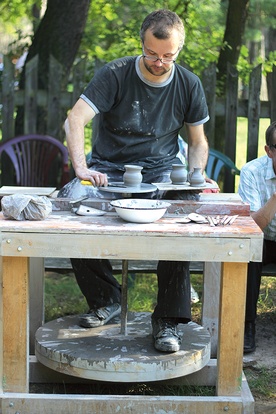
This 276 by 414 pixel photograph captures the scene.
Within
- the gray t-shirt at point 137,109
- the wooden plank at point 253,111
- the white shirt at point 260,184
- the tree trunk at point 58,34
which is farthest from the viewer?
the tree trunk at point 58,34

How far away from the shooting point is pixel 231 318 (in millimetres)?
3312

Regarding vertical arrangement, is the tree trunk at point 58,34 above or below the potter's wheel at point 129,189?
above

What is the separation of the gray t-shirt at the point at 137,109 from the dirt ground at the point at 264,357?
48.4 inches

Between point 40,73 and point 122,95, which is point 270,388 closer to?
point 122,95

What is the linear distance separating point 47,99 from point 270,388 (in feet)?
11.8

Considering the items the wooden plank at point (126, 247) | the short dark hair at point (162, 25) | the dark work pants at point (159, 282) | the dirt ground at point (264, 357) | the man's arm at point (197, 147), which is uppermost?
the short dark hair at point (162, 25)

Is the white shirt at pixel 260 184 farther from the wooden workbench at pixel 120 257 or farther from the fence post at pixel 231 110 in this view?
the fence post at pixel 231 110

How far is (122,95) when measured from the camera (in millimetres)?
4270

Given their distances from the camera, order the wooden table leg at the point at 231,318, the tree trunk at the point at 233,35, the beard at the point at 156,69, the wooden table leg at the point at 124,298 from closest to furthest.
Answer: the wooden table leg at the point at 231,318 → the wooden table leg at the point at 124,298 → the beard at the point at 156,69 → the tree trunk at the point at 233,35

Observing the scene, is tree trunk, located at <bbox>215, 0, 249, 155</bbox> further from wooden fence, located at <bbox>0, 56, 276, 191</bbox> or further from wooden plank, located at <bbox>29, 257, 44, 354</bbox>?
wooden plank, located at <bbox>29, 257, 44, 354</bbox>

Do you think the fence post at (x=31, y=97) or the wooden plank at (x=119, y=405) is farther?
the fence post at (x=31, y=97)

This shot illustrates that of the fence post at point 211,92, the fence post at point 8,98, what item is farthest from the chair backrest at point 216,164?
the fence post at point 8,98

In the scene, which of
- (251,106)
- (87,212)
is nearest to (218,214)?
(87,212)

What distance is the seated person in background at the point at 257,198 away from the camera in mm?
4324
